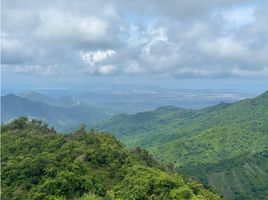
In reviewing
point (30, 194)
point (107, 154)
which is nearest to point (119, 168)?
point (107, 154)

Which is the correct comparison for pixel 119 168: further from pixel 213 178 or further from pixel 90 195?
pixel 213 178

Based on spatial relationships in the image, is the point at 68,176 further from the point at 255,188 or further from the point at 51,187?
the point at 255,188

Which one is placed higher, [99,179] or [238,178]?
[99,179]

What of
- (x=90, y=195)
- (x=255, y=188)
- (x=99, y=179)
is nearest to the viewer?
(x=90, y=195)

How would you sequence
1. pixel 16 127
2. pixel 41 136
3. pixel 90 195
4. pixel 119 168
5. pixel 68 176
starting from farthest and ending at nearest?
pixel 16 127 → pixel 41 136 → pixel 119 168 → pixel 68 176 → pixel 90 195

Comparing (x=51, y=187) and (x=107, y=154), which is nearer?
(x=51, y=187)

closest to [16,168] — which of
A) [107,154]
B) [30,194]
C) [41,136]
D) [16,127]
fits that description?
[30,194]
